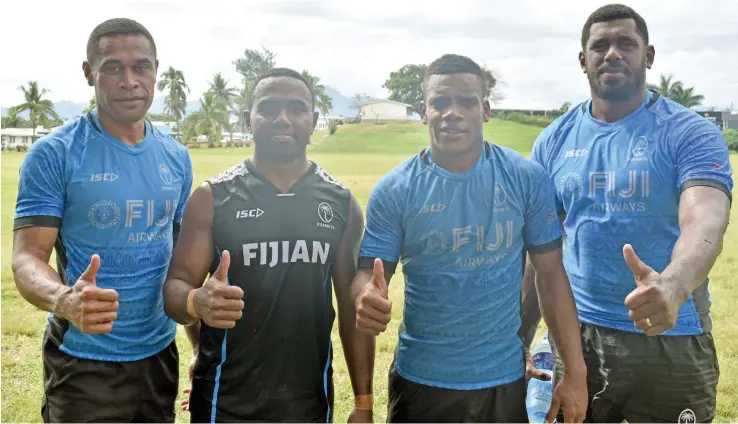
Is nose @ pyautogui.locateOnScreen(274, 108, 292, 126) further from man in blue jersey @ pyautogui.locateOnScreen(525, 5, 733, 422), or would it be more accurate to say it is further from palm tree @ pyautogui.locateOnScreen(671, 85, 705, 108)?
palm tree @ pyautogui.locateOnScreen(671, 85, 705, 108)

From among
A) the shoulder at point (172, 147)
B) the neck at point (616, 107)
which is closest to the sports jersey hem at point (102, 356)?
the shoulder at point (172, 147)

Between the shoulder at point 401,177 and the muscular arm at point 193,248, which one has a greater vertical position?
the shoulder at point 401,177

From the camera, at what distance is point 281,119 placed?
3326 millimetres

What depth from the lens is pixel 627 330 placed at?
3580mm

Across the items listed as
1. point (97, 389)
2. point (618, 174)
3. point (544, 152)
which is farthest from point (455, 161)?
point (97, 389)

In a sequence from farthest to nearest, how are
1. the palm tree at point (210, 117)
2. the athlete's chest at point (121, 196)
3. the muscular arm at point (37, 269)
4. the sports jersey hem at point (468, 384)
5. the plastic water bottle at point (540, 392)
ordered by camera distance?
1. the palm tree at point (210, 117)
2. the plastic water bottle at point (540, 392)
3. the athlete's chest at point (121, 196)
4. the sports jersey hem at point (468, 384)
5. the muscular arm at point (37, 269)

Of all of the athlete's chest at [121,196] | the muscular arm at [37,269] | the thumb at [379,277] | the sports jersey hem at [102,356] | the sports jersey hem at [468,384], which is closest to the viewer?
the thumb at [379,277]

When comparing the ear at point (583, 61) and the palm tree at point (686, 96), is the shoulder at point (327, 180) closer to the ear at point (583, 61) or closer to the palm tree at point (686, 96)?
the ear at point (583, 61)

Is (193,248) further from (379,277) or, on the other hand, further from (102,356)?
(379,277)

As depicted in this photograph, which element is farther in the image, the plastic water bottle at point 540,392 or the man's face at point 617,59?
the plastic water bottle at point 540,392

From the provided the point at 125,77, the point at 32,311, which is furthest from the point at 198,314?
the point at 32,311

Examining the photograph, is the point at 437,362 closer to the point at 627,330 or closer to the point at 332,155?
the point at 627,330

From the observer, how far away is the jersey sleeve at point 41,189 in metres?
3.28

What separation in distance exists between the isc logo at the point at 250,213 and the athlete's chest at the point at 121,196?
0.56 m
